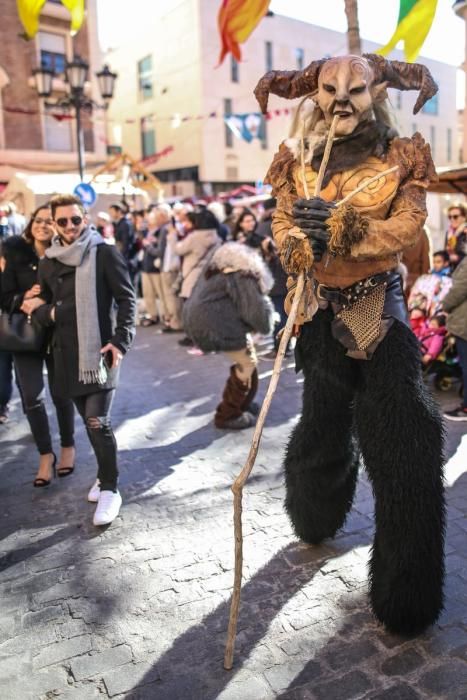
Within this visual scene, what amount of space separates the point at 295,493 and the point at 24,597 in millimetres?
1386

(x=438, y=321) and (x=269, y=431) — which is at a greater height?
(x=438, y=321)

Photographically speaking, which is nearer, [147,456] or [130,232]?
[147,456]

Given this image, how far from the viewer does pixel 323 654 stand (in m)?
2.39

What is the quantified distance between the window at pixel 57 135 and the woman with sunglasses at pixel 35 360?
1988 cm

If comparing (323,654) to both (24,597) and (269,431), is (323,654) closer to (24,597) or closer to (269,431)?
(24,597)

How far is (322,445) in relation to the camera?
2928mm

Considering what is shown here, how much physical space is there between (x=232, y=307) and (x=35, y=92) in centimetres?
2037

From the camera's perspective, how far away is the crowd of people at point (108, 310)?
3.62 m

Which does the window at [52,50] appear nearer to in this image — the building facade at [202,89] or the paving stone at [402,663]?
the building facade at [202,89]

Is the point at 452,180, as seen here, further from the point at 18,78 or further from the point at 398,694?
the point at 18,78

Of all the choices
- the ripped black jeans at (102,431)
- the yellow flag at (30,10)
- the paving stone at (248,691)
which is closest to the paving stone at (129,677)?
the paving stone at (248,691)

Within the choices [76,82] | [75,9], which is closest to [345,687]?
[75,9]

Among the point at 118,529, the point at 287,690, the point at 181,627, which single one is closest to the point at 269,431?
Result: the point at 118,529

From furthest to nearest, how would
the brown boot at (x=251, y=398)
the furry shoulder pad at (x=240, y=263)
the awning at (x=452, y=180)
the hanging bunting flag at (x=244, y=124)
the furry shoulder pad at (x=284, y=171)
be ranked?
1. the hanging bunting flag at (x=244, y=124)
2. the awning at (x=452, y=180)
3. the brown boot at (x=251, y=398)
4. the furry shoulder pad at (x=240, y=263)
5. the furry shoulder pad at (x=284, y=171)
